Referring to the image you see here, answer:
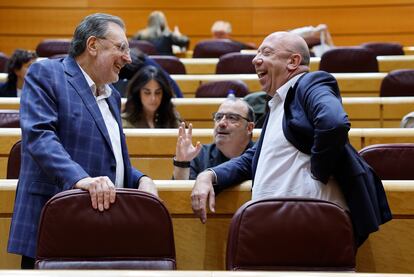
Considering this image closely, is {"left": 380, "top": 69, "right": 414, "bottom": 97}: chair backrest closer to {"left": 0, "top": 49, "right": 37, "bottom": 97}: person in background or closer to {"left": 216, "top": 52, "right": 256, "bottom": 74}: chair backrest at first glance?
{"left": 216, "top": 52, "right": 256, "bottom": 74}: chair backrest

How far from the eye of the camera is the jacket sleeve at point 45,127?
1859 mm

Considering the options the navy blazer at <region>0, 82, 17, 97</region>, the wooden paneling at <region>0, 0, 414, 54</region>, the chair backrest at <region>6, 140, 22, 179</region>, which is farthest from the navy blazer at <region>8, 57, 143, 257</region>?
the wooden paneling at <region>0, 0, 414, 54</region>

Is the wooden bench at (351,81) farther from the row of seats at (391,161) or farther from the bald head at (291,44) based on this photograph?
the bald head at (291,44)

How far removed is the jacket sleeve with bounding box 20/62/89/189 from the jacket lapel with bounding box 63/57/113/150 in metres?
0.04

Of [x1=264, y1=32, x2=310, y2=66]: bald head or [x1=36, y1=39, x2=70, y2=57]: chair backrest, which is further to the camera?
[x1=36, y1=39, x2=70, y2=57]: chair backrest

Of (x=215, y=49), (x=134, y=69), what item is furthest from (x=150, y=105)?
(x=215, y=49)

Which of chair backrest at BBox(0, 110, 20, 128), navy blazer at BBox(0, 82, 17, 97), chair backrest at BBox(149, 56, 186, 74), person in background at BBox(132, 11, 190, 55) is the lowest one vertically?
navy blazer at BBox(0, 82, 17, 97)

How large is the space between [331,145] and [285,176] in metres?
0.20

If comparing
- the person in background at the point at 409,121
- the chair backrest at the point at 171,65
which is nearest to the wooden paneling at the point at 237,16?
the chair backrest at the point at 171,65

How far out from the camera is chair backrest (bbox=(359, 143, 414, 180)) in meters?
2.46

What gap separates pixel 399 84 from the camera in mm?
4207

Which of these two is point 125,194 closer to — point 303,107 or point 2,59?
point 303,107

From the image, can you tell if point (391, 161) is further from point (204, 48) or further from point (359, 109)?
point (204, 48)

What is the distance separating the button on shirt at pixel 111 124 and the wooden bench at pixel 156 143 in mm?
795
